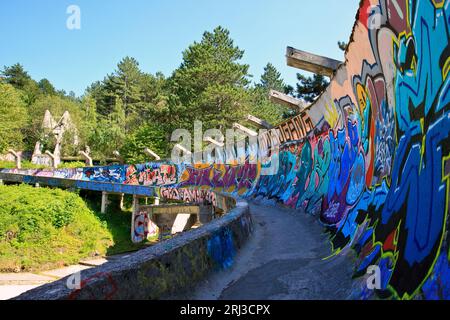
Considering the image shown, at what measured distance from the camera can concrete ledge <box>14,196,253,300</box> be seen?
3611 mm

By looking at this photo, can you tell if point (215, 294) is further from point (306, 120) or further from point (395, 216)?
point (306, 120)

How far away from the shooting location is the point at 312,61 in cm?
870

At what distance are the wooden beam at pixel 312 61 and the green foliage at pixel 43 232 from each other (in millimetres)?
21154

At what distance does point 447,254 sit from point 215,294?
9.84 ft

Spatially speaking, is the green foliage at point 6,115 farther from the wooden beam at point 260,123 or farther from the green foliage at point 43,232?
the wooden beam at point 260,123

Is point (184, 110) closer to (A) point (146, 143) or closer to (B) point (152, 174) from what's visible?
(A) point (146, 143)

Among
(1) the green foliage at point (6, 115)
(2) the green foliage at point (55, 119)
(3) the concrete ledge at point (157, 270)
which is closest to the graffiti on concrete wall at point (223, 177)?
(3) the concrete ledge at point (157, 270)

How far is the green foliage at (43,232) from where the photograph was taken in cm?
2425

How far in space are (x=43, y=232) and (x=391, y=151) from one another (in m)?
25.8

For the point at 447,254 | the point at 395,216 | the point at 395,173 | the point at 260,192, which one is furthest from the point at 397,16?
the point at 260,192

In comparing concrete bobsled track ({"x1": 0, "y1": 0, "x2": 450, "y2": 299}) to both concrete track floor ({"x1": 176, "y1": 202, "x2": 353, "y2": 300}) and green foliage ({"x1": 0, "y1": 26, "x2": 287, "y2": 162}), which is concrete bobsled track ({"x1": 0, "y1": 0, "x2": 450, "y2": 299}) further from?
green foliage ({"x1": 0, "y1": 26, "x2": 287, "y2": 162})

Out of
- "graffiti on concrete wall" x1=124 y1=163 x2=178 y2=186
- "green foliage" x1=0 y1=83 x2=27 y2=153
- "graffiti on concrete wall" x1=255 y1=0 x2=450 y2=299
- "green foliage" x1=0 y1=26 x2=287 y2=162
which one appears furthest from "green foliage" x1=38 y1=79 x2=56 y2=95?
"graffiti on concrete wall" x1=255 y1=0 x2=450 y2=299

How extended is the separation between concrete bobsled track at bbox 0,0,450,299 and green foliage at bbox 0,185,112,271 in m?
19.5
